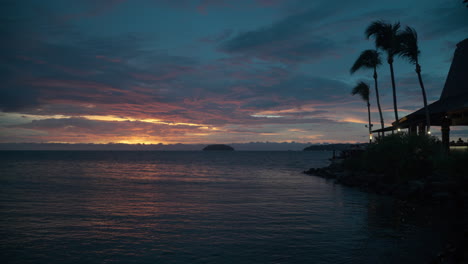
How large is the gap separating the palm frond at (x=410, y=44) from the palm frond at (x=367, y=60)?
12422 mm

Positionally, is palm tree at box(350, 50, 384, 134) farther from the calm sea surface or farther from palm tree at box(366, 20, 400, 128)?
the calm sea surface

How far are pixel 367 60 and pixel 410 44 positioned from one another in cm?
1339

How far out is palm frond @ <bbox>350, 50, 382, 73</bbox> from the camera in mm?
38094

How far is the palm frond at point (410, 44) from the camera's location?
25.3 meters

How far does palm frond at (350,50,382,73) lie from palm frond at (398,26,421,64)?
1242 cm

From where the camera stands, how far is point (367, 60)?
3847cm

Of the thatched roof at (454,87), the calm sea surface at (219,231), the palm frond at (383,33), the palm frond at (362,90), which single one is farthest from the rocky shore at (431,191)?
the palm frond at (362,90)

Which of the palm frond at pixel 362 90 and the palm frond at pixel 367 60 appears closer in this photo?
the palm frond at pixel 367 60

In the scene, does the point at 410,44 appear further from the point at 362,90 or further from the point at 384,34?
the point at 362,90

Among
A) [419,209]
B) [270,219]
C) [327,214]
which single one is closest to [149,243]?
[270,219]

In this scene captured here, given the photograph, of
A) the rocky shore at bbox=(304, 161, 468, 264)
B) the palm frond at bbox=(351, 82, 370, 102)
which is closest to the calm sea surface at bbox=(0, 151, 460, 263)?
the rocky shore at bbox=(304, 161, 468, 264)

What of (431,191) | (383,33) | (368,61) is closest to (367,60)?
(368,61)

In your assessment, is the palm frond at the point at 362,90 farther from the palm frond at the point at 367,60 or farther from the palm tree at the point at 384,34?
the palm tree at the point at 384,34

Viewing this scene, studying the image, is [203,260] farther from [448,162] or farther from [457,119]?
[457,119]
